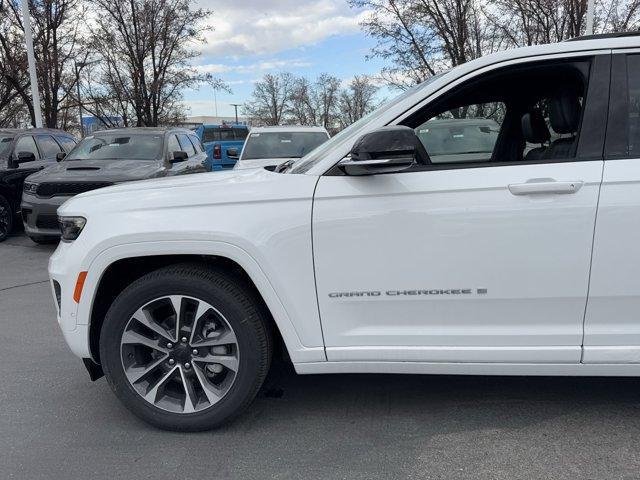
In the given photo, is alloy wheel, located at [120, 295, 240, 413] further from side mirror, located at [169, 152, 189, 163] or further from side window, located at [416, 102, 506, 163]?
side mirror, located at [169, 152, 189, 163]

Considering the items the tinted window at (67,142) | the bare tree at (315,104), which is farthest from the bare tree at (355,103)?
the tinted window at (67,142)

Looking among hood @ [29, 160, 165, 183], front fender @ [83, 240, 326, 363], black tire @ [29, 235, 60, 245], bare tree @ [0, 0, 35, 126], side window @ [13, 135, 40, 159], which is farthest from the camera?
bare tree @ [0, 0, 35, 126]

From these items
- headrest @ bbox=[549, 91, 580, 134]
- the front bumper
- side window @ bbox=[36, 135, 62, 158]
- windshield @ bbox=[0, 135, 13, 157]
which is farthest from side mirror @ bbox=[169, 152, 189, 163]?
headrest @ bbox=[549, 91, 580, 134]

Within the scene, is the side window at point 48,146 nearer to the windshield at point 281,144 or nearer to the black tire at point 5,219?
the black tire at point 5,219

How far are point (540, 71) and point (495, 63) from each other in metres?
0.32

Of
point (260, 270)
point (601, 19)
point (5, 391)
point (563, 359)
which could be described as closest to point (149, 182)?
point (260, 270)

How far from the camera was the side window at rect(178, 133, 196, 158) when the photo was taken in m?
9.94

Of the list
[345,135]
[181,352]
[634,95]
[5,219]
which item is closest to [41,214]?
[5,219]

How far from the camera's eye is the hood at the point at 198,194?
275 centimetres

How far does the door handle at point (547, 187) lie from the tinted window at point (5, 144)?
9831mm

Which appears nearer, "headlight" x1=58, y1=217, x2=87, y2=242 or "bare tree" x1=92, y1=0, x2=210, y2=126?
"headlight" x1=58, y1=217, x2=87, y2=242

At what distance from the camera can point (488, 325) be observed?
8.84 feet

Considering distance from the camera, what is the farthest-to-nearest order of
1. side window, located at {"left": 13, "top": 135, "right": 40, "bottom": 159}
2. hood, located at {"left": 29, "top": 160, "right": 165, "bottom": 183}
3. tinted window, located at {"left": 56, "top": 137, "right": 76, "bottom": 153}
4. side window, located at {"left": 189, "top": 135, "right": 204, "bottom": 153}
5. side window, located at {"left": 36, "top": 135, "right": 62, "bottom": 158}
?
tinted window, located at {"left": 56, "top": 137, "right": 76, "bottom": 153} → side window, located at {"left": 189, "top": 135, "right": 204, "bottom": 153} → side window, located at {"left": 36, "top": 135, "right": 62, "bottom": 158} → side window, located at {"left": 13, "top": 135, "right": 40, "bottom": 159} → hood, located at {"left": 29, "top": 160, "right": 165, "bottom": 183}

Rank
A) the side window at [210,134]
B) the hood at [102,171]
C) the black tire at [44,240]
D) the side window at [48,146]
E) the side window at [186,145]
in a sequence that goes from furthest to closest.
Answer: the side window at [210,134] < the side window at [48,146] < the side window at [186,145] < the black tire at [44,240] < the hood at [102,171]
